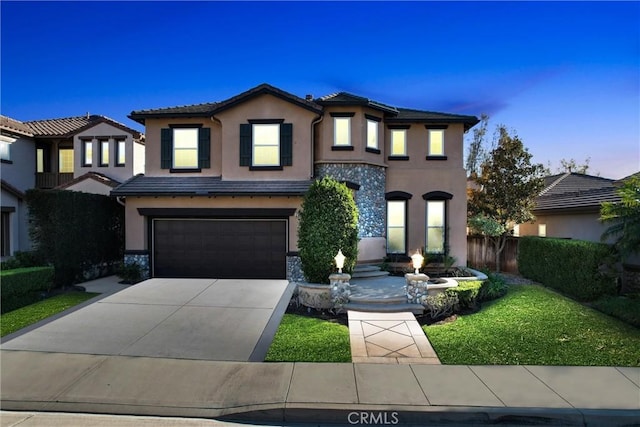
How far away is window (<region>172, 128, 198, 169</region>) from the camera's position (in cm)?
1323

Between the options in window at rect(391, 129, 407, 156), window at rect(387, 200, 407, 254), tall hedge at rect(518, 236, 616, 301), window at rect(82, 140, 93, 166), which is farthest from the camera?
window at rect(82, 140, 93, 166)

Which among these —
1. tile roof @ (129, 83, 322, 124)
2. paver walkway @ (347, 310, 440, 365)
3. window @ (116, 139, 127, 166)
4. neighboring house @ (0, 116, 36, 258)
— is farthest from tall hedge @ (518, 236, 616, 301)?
neighboring house @ (0, 116, 36, 258)

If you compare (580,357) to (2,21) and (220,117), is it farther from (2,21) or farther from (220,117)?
(2,21)

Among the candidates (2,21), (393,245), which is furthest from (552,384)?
(2,21)

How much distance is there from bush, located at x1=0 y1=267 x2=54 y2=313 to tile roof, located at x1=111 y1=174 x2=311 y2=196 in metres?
3.59

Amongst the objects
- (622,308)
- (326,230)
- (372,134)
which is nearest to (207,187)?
(326,230)

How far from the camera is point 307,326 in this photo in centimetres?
751

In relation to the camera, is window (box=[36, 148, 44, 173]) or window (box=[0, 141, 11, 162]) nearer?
window (box=[0, 141, 11, 162])

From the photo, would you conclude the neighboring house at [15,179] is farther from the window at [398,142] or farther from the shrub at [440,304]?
the shrub at [440,304]

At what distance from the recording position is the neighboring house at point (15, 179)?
48.5 ft

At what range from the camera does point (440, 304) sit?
8531mm

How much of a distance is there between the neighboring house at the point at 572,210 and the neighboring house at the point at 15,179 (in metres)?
22.5

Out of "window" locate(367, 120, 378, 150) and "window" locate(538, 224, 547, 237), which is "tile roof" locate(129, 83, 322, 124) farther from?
"window" locate(538, 224, 547, 237)

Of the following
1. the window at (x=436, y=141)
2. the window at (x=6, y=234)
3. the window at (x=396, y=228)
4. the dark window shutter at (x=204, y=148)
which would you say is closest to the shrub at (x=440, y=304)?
the window at (x=396, y=228)
